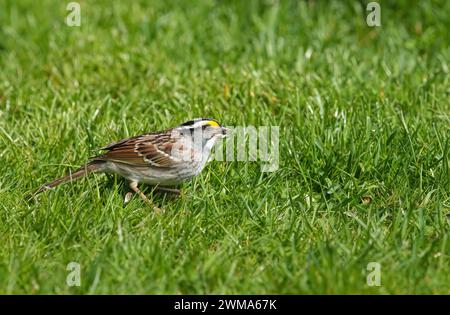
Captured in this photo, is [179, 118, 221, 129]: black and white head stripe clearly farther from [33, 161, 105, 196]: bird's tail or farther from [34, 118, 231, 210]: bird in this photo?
[33, 161, 105, 196]: bird's tail

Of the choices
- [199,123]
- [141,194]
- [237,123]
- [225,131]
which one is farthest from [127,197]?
[237,123]

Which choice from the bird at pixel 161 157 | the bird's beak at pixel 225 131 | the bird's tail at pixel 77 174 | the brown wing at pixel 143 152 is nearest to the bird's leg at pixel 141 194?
the bird at pixel 161 157

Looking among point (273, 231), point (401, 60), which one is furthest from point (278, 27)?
point (273, 231)

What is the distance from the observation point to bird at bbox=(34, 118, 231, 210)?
650 centimetres

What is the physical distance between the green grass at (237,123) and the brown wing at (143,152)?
197mm

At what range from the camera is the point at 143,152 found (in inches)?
262

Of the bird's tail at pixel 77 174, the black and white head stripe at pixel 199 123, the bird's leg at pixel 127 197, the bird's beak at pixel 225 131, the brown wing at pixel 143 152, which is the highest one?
the black and white head stripe at pixel 199 123

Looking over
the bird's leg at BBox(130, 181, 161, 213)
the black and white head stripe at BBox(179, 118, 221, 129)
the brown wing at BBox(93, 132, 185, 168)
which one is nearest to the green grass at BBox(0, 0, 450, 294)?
the bird's leg at BBox(130, 181, 161, 213)

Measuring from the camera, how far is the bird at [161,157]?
21.3 feet

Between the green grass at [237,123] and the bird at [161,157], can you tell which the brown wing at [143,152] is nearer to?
the bird at [161,157]

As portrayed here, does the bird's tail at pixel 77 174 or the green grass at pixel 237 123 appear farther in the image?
the bird's tail at pixel 77 174

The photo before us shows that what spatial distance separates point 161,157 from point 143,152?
168 millimetres

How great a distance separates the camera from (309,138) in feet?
22.8

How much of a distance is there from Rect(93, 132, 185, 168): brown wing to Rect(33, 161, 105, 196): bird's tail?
6 cm
